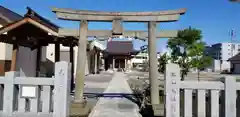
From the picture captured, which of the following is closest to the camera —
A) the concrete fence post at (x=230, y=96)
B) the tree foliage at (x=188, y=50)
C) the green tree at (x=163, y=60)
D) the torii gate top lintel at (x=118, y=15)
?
the concrete fence post at (x=230, y=96)

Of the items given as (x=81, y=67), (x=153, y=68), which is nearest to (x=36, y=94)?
(x=81, y=67)

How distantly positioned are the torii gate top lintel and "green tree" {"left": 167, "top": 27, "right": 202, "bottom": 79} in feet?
19.2

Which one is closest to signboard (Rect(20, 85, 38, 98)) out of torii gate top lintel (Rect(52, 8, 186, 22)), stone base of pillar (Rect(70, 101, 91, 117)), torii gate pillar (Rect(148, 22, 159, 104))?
stone base of pillar (Rect(70, 101, 91, 117))

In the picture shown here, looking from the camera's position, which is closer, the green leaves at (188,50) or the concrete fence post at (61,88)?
the concrete fence post at (61,88)

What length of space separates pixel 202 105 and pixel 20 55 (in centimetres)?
1298

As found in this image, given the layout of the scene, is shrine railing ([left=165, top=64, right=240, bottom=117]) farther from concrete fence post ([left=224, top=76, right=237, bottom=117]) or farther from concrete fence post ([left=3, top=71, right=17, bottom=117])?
concrete fence post ([left=3, top=71, right=17, bottom=117])

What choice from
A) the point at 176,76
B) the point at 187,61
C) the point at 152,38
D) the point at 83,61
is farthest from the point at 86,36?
the point at 187,61

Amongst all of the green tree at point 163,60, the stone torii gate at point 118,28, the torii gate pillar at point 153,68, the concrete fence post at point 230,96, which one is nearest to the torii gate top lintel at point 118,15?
the stone torii gate at point 118,28

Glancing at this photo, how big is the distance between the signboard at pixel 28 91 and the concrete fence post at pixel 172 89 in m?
2.82

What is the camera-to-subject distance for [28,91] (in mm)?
6828

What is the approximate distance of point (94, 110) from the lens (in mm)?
10812

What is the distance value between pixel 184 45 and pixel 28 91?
11.0 m

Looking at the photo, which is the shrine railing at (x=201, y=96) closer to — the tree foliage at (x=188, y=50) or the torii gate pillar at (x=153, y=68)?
the torii gate pillar at (x=153, y=68)

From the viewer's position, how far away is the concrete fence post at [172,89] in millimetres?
6641
